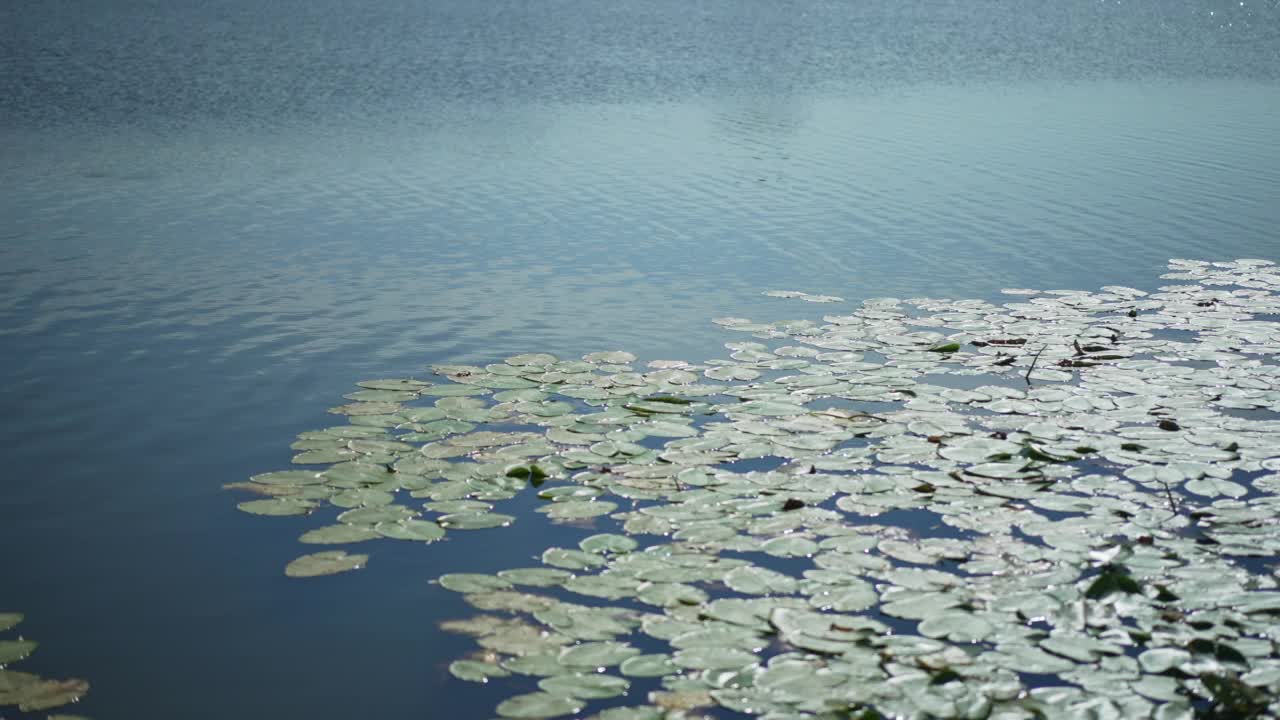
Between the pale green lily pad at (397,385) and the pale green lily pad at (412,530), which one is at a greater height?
the pale green lily pad at (397,385)

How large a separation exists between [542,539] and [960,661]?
2.52m

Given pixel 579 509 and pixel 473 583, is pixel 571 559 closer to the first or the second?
pixel 473 583

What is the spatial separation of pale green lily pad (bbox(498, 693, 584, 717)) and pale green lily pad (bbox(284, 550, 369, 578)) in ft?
5.28

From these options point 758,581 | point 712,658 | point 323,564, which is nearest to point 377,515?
point 323,564

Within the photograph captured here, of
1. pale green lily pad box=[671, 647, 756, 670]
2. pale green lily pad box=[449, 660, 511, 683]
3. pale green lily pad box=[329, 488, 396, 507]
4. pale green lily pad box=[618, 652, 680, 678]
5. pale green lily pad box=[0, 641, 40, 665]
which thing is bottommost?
pale green lily pad box=[0, 641, 40, 665]

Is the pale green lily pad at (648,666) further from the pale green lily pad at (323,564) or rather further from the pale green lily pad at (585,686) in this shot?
the pale green lily pad at (323,564)

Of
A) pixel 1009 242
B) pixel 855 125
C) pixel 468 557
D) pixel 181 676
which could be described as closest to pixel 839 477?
pixel 468 557

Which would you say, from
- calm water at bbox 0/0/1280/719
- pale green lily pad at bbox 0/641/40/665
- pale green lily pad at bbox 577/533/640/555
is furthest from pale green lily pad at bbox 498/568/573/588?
pale green lily pad at bbox 0/641/40/665

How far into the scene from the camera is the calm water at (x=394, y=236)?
5473mm

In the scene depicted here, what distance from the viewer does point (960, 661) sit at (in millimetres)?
4246

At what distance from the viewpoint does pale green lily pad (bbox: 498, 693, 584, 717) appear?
162 inches

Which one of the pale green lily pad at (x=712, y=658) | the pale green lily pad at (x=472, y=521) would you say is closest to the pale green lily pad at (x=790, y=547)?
the pale green lily pad at (x=712, y=658)

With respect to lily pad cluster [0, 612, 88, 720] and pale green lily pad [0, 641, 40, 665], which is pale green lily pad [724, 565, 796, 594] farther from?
pale green lily pad [0, 641, 40, 665]

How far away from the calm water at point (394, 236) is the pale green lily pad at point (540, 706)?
359 millimetres
